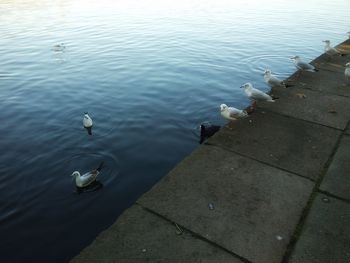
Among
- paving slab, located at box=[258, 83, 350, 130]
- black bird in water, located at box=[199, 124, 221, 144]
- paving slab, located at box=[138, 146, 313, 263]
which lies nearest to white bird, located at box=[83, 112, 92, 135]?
black bird in water, located at box=[199, 124, 221, 144]

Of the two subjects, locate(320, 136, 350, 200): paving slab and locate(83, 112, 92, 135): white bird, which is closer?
locate(320, 136, 350, 200): paving slab

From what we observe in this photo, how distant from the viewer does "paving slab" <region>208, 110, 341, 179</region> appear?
22.3 ft

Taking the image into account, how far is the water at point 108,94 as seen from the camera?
7625mm

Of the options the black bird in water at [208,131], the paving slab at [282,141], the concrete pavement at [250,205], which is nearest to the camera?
the concrete pavement at [250,205]

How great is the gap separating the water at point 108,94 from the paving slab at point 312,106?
2.72 metres

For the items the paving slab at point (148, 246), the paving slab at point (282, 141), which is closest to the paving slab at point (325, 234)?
the paving slab at point (282, 141)

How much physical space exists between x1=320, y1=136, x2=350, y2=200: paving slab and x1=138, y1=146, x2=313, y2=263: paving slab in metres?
0.35

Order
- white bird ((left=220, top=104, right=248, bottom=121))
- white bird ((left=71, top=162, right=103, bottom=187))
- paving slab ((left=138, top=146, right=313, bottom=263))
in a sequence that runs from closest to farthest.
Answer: paving slab ((left=138, top=146, right=313, bottom=263)) < white bird ((left=71, top=162, right=103, bottom=187)) < white bird ((left=220, top=104, right=248, bottom=121))

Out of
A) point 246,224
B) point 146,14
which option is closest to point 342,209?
point 246,224

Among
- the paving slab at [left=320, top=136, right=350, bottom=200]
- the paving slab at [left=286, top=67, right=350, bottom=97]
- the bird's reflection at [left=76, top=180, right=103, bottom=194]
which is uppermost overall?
the paving slab at [left=320, top=136, right=350, bottom=200]

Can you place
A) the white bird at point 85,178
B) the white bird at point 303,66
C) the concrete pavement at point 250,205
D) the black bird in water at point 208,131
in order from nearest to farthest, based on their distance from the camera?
the concrete pavement at point 250,205, the white bird at point 85,178, the black bird in water at point 208,131, the white bird at point 303,66

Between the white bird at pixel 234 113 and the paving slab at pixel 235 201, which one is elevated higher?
the paving slab at pixel 235 201

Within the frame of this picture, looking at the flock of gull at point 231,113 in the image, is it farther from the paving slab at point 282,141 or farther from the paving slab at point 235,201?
the paving slab at point 235,201

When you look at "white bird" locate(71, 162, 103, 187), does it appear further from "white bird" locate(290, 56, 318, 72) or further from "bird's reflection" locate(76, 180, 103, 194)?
"white bird" locate(290, 56, 318, 72)
